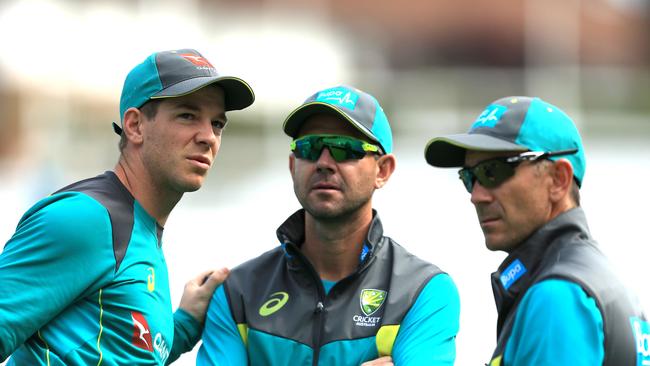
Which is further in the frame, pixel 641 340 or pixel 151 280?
pixel 151 280

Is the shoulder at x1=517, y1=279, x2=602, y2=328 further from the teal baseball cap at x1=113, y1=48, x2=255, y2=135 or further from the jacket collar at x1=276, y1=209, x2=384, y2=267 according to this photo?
the teal baseball cap at x1=113, y1=48, x2=255, y2=135

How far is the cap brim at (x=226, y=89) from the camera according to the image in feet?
14.3

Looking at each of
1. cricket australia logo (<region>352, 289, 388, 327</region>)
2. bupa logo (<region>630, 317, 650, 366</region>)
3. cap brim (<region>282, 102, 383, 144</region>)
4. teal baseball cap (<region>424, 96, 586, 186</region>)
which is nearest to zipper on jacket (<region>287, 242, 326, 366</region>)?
cricket australia logo (<region>352, 289, 388, 327</region>)

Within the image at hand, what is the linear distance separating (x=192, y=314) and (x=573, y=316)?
212 cm

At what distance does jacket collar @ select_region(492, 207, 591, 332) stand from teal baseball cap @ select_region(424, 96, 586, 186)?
243 millimetres

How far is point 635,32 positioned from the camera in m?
27.2

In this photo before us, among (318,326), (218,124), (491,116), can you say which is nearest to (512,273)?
(491,116)

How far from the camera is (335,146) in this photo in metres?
4.76

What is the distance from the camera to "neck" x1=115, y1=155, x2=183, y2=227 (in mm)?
4359

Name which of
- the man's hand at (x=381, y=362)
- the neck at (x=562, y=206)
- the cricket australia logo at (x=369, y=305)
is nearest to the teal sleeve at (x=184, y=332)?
the cricket australia logo at (x=369, y=305)

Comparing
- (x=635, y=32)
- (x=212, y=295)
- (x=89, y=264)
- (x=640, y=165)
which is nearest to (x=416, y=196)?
(x=640, y=165)

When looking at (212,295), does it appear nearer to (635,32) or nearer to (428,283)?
(428,283)

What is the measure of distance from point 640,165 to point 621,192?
2.55 meters

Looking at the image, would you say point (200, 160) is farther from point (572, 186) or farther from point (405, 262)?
point (572, 186)
